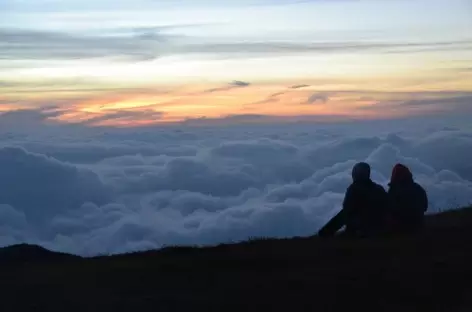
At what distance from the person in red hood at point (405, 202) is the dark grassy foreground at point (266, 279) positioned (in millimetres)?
540

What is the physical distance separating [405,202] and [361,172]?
903 millimetres

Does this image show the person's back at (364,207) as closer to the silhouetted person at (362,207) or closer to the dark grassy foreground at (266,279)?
the silhouetted person at (362,207)

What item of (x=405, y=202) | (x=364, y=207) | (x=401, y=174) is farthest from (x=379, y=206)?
(x=401, y=174)

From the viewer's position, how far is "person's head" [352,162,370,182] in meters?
14.4

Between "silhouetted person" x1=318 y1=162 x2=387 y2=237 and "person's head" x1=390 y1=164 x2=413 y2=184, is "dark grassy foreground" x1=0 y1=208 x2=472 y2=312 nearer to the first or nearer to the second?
"silhouetted person" x1=318 y1=162 x2=387 y2=237

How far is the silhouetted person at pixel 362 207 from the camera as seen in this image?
1437cm

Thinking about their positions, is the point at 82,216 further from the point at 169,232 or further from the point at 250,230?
the point at 250,230

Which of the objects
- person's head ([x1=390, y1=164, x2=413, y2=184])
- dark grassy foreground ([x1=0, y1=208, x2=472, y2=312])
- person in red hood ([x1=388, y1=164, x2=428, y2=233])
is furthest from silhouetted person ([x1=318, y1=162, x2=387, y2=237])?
dark grassy foreground ([x1=0, y1=208, x2=472, y2=312])

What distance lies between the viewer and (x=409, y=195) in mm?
14438

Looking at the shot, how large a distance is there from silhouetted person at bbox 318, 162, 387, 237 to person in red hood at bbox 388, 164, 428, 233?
18cm

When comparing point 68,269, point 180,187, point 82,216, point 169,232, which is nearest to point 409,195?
point 68,269

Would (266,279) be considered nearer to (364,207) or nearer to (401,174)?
(364,207)

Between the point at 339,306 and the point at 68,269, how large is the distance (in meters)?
4.61

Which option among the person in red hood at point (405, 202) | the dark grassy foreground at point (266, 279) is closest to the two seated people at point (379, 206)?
the person in red hood at point (405, 202)
